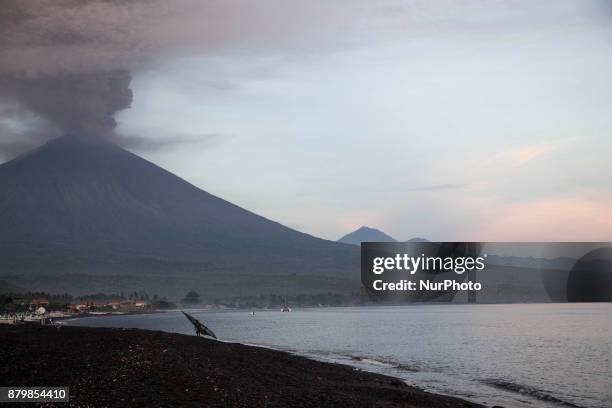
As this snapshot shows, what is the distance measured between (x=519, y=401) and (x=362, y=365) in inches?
588

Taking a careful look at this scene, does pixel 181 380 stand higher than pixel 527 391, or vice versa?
pixel 181 380

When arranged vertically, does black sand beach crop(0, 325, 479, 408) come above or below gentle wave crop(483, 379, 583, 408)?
above

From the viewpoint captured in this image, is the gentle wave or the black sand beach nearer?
the black sand beach

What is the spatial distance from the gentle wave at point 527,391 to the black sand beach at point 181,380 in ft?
21.3

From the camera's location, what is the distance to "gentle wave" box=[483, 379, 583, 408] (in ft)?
98.7

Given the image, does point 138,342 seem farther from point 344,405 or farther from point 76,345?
point 344,405

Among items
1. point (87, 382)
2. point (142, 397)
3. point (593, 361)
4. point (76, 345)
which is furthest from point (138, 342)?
point (593, 361)

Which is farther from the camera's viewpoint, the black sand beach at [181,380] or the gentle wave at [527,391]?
the gentle wave at [527,391]

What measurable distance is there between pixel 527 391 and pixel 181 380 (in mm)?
20149

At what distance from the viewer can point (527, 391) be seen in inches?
1309

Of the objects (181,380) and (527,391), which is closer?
(181,380)

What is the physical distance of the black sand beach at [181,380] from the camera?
19.5 meters

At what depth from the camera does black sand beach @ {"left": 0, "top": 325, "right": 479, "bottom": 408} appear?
767 inches

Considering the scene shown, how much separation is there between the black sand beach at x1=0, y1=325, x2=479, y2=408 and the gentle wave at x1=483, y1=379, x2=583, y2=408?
21.3 ft
